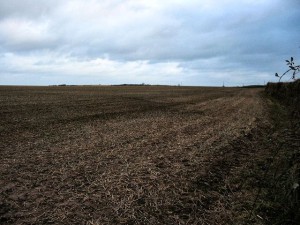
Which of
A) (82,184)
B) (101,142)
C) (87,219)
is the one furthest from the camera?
(101,142)

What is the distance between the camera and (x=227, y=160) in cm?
867

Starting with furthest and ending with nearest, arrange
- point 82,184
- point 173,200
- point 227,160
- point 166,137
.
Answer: point 166,137 < point 227,160 < point 82,184 < point 173,200

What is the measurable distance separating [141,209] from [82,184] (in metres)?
1.59

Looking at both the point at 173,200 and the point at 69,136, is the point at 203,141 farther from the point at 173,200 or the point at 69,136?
the point at 173,200

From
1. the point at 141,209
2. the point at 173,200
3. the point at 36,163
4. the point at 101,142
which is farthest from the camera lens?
the point at 101,142

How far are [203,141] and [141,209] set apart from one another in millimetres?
5756

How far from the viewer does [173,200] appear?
5949 mm

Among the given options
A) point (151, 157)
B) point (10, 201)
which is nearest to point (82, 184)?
point (10, 201)

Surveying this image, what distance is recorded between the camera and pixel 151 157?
28.8 feet

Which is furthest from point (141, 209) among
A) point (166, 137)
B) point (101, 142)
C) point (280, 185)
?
point (166, 137)

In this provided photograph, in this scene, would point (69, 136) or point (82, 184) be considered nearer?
point (82, 184)

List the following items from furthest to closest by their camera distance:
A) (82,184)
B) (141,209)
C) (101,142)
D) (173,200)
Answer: (101,142), (82,184), (173,200), (141,209)

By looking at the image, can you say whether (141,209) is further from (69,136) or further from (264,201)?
(69,136)

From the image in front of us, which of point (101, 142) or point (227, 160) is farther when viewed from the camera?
point (101, 142)
